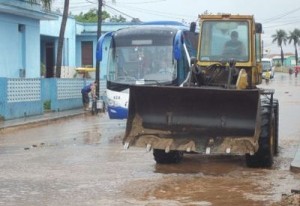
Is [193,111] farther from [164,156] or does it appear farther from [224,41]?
[224,41]

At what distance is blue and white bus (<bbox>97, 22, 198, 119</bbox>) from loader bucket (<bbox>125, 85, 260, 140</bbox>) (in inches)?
281

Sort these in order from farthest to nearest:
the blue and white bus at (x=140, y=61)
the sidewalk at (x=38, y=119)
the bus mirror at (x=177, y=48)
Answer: the sidewalk at (x=38, y=119) → the blue and white bus at (x=140, y=61) → the bus mirror at (x=177, y=48)

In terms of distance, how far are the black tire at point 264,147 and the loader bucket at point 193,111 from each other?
2.14ft

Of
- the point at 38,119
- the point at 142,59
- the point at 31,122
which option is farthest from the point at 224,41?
the point at 38,119

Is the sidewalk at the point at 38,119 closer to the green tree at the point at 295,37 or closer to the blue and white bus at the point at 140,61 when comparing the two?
the blue and white bus at the point at 140,61

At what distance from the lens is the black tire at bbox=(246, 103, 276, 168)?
11.3 m

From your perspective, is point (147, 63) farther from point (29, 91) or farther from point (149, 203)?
point (149, 203)

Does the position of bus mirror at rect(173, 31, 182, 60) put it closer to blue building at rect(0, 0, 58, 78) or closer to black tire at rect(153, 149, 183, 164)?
black tire at rect(153, 149, 183, 164)

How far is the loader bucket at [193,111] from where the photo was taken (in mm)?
10742

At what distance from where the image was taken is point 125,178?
10430mm

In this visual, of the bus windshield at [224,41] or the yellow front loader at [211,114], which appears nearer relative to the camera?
the yellow front loader at [211,114]

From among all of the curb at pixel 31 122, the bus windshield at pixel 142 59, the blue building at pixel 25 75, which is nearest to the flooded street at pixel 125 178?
the bus windshield at pixel 142 59

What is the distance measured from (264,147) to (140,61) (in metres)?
8.29

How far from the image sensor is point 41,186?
9711 millimetres
